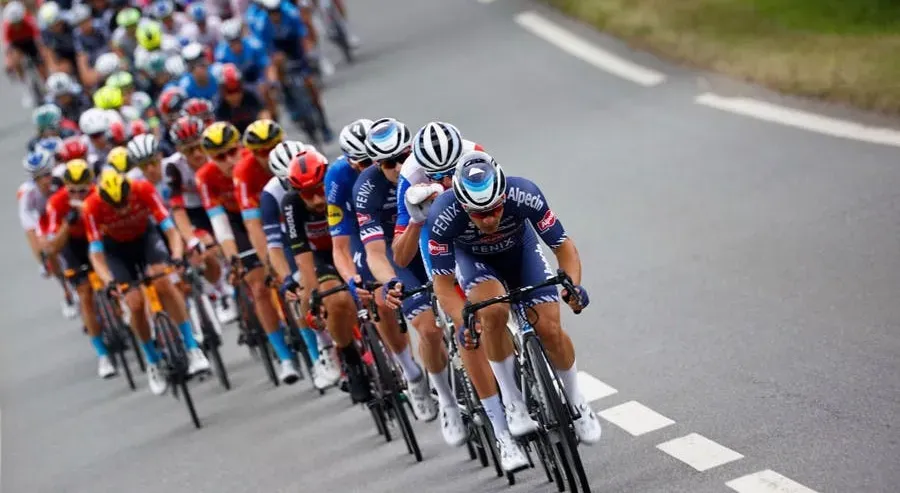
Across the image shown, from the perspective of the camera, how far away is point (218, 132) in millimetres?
14352

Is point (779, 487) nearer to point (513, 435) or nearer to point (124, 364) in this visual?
point (513, 435)

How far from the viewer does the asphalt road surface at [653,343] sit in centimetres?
963

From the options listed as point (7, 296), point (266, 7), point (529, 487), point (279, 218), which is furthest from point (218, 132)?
point (7, 296)

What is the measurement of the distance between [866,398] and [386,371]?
3322mm

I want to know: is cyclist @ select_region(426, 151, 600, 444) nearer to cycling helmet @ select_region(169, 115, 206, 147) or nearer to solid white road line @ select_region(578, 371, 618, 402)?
solid white road line @ select_region(578, 371, 618, 402)

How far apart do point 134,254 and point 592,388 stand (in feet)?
16.3

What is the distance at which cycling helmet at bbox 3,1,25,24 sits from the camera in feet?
98.4

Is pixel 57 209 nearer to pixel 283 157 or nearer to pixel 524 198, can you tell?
pixel 283 157

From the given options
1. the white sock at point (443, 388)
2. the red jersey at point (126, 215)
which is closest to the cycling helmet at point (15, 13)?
the red jersey at point (126, 215)

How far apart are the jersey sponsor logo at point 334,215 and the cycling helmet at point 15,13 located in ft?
67.0

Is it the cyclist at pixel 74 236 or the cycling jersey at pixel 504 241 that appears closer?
the cycling jersey at pixel 504 241

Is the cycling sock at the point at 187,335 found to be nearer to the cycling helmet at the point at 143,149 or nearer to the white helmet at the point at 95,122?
the cycling helmet at the point at 143,149

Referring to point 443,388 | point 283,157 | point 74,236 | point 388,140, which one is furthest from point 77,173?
point 388,140

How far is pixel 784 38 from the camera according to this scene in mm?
21172
